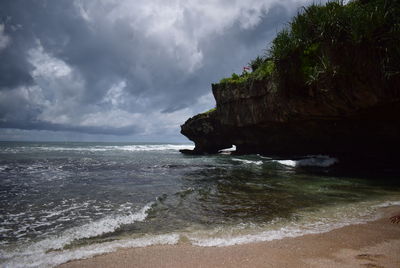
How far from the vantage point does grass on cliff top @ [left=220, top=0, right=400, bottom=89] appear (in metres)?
11.5

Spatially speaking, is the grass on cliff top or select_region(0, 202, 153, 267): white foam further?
the grass on cliff top

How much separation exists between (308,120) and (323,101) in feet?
13.1

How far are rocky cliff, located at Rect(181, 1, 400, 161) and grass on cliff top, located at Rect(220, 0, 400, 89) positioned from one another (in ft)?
0.17

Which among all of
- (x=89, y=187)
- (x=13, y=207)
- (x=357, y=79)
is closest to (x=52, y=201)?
(x=13, y=207)

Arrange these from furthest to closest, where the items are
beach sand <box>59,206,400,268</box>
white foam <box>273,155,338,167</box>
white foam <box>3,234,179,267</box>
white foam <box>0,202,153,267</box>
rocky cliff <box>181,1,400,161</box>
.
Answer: white foam <box>273,155,338,167</box> → rocky cliff <box>181,1,400,161</box> → white foam <box>0,202,153,267</box> → white foam <box>3,234,179,267</box> → beach sand <box>59,206,400,268</box>

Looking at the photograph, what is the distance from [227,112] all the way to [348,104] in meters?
14.8

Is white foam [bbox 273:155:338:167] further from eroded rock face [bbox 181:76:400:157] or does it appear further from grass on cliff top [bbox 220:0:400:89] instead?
grass on cliff top [bbox 220:0:400:89]

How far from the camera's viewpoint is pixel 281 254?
14.1 ft

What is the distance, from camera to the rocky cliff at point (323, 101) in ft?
41.3

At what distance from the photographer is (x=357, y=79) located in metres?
13.1

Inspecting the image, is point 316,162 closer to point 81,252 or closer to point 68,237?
point 68,237

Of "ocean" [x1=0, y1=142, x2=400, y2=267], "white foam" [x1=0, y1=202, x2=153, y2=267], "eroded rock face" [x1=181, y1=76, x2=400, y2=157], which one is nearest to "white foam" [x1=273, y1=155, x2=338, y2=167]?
"eroded rock face" [x1=181, y1=76, x2=400, y2=157]

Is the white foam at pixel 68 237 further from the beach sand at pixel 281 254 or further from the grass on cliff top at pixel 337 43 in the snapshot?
the grass on cliff top at pixel 337 43

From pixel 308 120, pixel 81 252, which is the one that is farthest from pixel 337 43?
pixel 81 252
